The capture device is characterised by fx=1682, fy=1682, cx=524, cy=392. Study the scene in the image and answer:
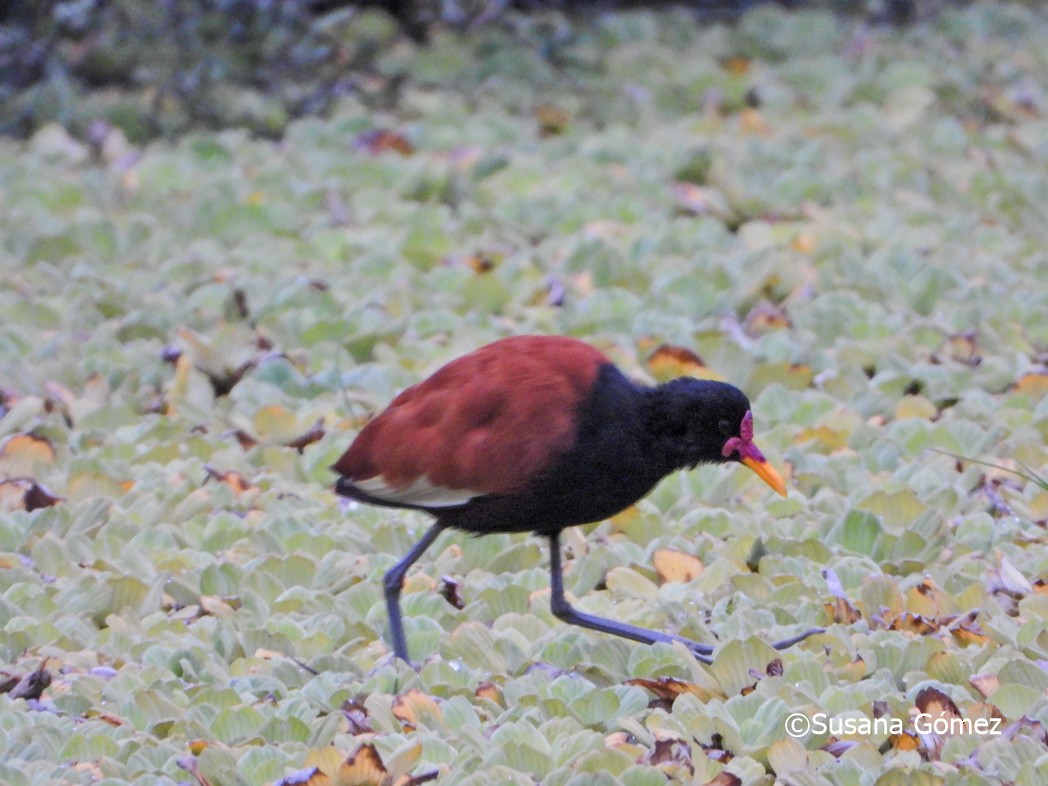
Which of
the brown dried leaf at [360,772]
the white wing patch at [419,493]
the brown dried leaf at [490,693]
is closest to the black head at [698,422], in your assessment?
the white wing patch at [419,493]

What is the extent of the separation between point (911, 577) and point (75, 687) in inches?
68.9

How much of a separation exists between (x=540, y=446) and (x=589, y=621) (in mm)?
411

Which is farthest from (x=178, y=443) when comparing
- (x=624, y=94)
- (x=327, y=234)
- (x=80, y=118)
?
(x=624, y=94)

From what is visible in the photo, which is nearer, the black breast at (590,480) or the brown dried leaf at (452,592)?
the black breast at (590,480)

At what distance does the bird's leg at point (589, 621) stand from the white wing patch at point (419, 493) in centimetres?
22

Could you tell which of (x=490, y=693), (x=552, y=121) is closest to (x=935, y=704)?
(x=490, y=693)

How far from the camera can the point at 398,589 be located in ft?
11.0

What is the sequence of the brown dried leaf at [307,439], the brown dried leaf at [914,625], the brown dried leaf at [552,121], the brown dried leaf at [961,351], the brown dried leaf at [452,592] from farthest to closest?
the brown dried leaf at [552,121], the brown dried leaf at [961,351], the brown dried leaf at [307,439], the brown dried leaf at [452,592], the brown dried leaf at [914,625]

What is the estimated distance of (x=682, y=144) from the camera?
21.9ft

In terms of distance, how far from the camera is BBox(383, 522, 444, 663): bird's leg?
3.29 metres

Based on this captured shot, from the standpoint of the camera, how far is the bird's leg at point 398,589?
10.8ft

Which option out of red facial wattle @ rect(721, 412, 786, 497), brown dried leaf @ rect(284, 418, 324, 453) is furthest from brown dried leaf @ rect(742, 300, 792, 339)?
red facial wattle @ rect(721, 412, 786, 497)

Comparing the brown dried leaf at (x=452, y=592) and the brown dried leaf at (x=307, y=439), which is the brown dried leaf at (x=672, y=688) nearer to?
the brown dried leaf at (x=452, y=592)

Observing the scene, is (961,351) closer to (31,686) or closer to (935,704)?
(935,704)
